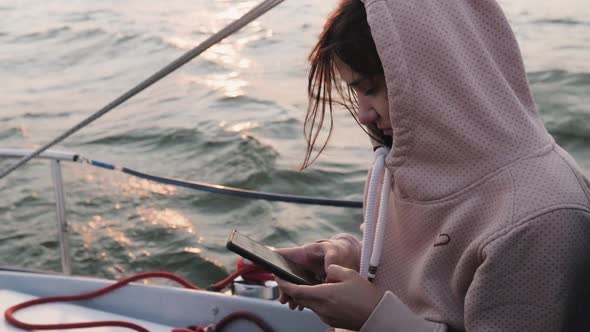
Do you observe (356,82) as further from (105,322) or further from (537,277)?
(105,322)

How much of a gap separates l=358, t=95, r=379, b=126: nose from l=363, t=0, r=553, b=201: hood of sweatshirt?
0.09m

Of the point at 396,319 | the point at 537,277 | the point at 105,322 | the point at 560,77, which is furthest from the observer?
the point at 560,77

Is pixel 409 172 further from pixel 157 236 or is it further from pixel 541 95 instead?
pixel 541 95

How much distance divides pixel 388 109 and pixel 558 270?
36cm

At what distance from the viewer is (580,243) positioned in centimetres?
106

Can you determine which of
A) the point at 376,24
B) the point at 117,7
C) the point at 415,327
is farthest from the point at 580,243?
the point at 117,7

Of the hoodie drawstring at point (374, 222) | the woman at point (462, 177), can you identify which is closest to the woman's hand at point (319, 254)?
the hoodie drawstring at point (374, 222)

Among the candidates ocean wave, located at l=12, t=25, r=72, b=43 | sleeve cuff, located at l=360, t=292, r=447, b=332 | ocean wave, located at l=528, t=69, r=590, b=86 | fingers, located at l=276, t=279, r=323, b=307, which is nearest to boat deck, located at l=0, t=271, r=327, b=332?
fingers, located at l=276, t=279, r=323, b=307

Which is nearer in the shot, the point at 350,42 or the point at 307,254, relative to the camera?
the point at 350,42

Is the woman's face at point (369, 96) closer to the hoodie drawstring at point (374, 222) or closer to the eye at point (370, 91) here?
the eye at point (370, 91)

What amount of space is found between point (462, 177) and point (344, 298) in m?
0.27

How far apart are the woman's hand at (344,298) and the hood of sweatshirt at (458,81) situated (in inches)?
9.3

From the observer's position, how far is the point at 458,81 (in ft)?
3.65

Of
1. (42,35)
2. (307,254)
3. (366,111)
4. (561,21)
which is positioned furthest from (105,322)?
(42,35)
